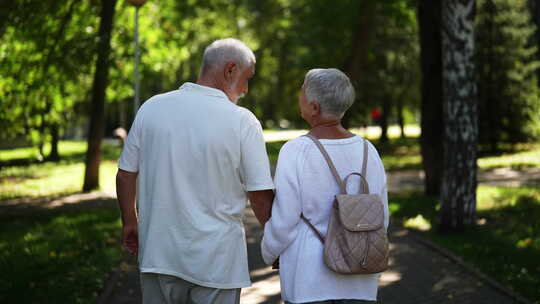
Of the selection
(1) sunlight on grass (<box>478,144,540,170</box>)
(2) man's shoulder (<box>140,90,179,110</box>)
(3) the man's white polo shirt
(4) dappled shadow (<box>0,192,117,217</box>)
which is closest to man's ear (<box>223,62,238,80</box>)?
(3) the man's white polo shirt

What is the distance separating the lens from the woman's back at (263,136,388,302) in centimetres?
321

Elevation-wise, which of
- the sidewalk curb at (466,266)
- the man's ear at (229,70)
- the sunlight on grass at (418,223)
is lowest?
the sunlight on grass at (418,223)

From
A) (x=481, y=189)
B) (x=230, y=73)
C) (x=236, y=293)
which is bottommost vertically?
(x=481, y=189)

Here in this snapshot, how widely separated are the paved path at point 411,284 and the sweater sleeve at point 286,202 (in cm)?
350

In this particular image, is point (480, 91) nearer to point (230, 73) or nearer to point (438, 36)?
point (438, 36)

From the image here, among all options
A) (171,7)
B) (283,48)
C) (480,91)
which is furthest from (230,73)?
(283,48)

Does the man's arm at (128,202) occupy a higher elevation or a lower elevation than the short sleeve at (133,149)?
lower

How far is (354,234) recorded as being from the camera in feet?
10.4

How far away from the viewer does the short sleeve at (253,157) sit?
325cm

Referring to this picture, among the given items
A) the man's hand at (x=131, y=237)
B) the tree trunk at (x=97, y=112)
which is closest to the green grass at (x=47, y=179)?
the tree trunk at (x=97, y=112)

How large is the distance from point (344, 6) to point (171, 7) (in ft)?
17.6

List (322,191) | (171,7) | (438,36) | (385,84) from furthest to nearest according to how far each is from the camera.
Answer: (385,84)
(171,7)
(438,36)
(322,191)

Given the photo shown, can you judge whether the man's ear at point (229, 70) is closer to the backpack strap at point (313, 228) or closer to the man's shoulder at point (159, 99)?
the man's shoulder at point (159, 99)

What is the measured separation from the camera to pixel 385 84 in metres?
34.6
